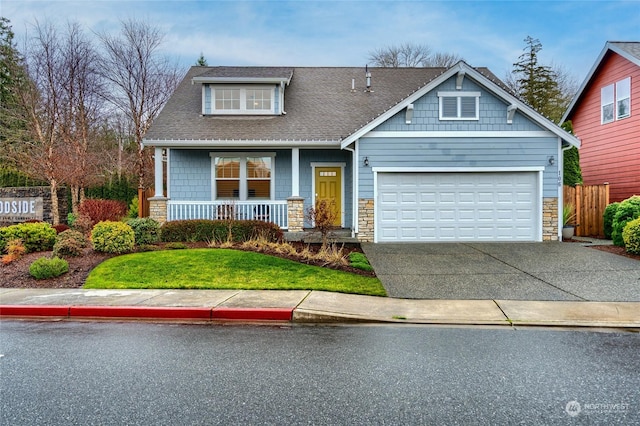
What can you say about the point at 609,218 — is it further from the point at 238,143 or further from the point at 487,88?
the point at 238,143

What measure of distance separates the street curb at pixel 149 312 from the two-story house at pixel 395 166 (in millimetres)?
7196

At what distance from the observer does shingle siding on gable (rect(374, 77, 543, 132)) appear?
519 inches

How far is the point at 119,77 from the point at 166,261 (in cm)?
1816

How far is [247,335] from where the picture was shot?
214 inches

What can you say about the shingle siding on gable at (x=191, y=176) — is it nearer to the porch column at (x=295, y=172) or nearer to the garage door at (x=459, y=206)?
the porch column at (x=295, y=172)

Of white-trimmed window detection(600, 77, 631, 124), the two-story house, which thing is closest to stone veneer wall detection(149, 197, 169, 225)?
the two-story house

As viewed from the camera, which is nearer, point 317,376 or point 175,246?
point 317,376

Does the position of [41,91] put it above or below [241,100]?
above

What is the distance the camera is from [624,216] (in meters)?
11.9

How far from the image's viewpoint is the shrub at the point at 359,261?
9.52 metres

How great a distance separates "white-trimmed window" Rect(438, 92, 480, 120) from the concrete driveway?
13.5ft

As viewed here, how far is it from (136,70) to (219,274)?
1948cm

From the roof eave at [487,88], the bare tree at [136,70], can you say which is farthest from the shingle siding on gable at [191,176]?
the bare tree at [136,70]

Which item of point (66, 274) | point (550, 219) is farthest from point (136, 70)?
point (550, 219)
